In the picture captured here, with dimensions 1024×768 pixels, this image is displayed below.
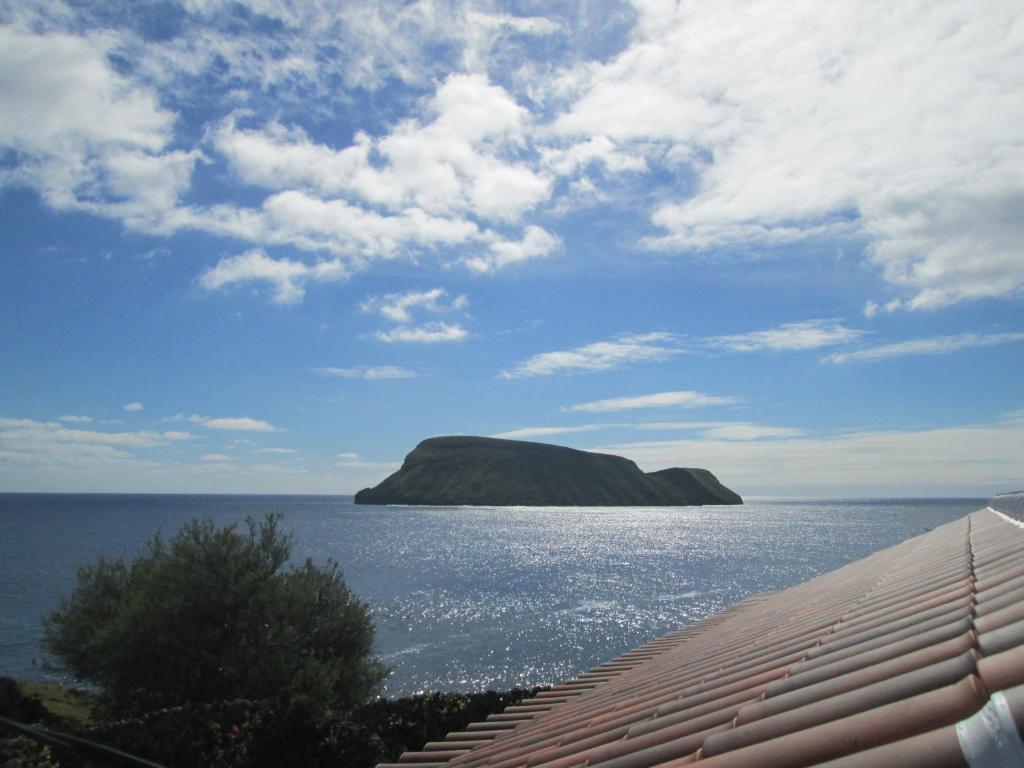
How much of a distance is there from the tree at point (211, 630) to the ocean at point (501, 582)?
3.07 meters

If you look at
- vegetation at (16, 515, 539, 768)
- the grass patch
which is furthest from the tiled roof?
the grass patch

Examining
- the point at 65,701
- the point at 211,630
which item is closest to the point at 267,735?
the point at 211,630

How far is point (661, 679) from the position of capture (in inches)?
289

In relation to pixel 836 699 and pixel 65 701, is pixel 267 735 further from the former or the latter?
pixel 65 701

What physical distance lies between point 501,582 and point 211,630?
6672cm

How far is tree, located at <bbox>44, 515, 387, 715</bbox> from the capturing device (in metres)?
21.6

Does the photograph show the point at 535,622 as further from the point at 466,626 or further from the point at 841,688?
the point at 841,688

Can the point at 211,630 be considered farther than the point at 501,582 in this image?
No

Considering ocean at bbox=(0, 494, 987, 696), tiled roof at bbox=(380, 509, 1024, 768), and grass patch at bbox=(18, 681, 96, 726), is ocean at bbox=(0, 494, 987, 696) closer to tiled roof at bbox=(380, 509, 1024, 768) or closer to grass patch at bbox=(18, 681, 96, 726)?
grass patch at bbox=(18, 681, 96, 726)

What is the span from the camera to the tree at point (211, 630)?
70.9ft

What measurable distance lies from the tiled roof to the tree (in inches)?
643

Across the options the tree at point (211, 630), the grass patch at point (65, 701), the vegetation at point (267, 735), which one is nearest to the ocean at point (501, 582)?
the grass patch at point (65, 701)

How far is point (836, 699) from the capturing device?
2.79 metres

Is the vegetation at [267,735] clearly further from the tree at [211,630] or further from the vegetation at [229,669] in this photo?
the tree at [211,630]
